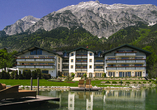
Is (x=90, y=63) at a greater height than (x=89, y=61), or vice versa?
(x=89, y=61)

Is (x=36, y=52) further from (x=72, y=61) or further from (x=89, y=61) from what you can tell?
(x=89, y=61)

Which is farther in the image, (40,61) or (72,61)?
(72,61)

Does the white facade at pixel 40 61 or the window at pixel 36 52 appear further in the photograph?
the window at pixel 36 52

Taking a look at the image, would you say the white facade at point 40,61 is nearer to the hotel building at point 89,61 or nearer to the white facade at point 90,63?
the hotel building at point 89,61

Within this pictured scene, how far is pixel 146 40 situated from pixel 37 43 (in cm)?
10719

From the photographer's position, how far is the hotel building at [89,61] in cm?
5941

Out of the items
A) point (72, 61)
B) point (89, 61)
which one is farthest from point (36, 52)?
point (89, 61)

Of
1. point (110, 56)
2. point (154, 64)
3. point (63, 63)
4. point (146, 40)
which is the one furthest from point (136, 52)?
point (146, 40)

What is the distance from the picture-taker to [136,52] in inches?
2339

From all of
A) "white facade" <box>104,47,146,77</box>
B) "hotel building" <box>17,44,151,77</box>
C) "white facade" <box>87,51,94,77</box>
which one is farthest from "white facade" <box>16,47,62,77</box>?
"white facade" <box>104,47,146,77</box>

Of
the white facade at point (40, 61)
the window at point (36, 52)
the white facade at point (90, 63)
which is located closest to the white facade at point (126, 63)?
the white facade at point (90, 63)

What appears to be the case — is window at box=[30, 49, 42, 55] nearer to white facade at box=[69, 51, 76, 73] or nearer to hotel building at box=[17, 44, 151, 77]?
hotel building at box=[17, 44, 151, 77]

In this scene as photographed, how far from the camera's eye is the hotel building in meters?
59.4

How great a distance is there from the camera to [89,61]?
211 feet
